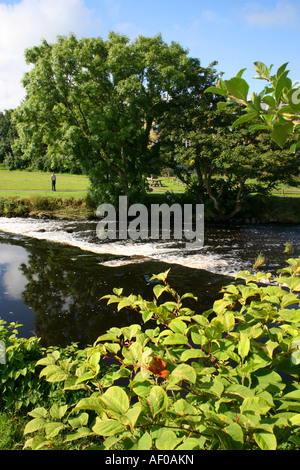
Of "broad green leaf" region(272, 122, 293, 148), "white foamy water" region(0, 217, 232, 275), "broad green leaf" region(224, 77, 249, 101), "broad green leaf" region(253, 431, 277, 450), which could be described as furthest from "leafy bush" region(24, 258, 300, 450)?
"white foamy water" region(0, 217, 232, 275)

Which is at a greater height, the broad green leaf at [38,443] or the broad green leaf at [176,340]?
the broad green leaf at [176,340]

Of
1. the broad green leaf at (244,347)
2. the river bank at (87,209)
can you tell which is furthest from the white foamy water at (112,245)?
the broad green leaf at (244,347)

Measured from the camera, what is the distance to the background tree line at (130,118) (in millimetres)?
18125

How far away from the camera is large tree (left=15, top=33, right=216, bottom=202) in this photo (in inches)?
723

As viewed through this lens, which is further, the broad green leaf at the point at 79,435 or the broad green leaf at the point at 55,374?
the broad green leaf at the point at 55,374

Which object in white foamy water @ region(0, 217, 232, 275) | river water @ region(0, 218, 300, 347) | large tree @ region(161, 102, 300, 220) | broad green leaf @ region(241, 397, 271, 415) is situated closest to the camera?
broad green leaf @ region(241, 397, 271, 415)

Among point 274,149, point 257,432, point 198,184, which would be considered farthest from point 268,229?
point 257,432

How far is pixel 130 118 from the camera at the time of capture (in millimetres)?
19203

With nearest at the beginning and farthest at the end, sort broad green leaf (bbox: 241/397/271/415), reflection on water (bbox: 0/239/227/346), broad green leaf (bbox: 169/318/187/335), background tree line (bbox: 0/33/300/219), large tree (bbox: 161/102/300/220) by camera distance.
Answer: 1. broad green leaf (bbox: 241/397/271/415)
2. broad green leaf (bbox: 169/318/187/335)
3. reflection on water (bbox: 0/239/227/346)
4. large tree (bbox: 161/102/300/220)
5. background tree line (bbox: 0/33/300/219)

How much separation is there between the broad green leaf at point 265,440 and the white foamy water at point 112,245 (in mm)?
10083

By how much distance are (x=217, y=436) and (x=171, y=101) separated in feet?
69.9

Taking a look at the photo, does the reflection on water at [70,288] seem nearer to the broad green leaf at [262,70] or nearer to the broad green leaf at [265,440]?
the broad green leaf at [265,440]

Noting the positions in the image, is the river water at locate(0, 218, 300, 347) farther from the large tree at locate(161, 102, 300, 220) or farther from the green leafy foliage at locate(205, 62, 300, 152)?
the green leafy foliage at locate(205, 62, 300, 152)

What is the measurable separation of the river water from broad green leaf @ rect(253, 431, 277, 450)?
18.8 feet
